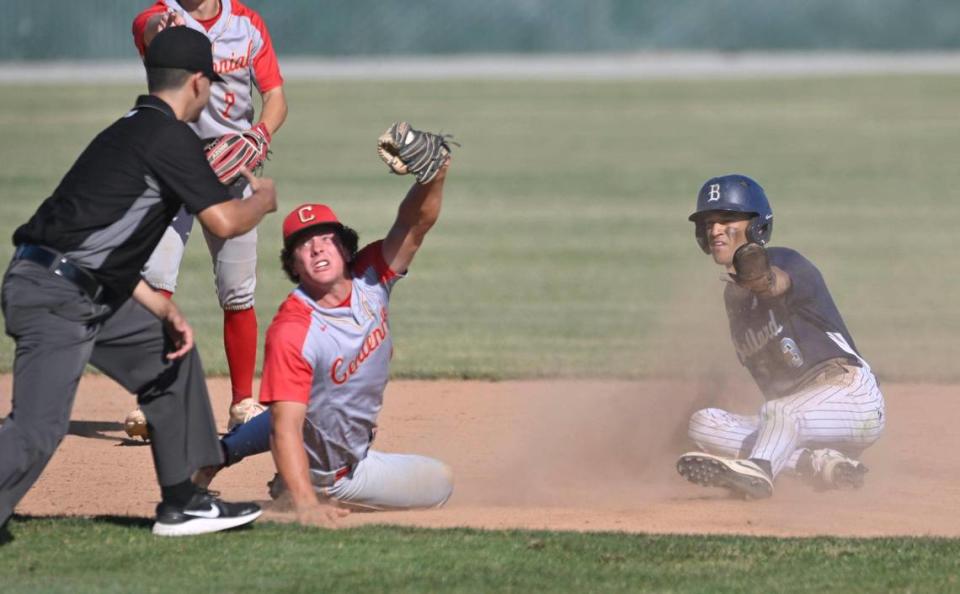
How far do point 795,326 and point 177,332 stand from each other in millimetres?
2846

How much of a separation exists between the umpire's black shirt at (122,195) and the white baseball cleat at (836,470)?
2.96 meters

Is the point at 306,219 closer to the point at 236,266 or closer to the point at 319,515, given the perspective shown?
the point at 319,515

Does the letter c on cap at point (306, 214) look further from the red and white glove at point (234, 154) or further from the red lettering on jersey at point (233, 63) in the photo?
the red lettering on jersey at point (233, 63)

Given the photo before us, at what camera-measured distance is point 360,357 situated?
5.70 meters

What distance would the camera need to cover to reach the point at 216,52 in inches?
288

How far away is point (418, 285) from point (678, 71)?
2379cm

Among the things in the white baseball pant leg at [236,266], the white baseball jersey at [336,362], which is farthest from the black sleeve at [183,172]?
the white baseball pant leg at [236,266]

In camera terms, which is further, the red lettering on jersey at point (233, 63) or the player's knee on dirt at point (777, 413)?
the red lettering on jersey at point (233, 63)

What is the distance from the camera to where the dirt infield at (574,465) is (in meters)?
5.96

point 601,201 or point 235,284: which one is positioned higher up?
point 235,284

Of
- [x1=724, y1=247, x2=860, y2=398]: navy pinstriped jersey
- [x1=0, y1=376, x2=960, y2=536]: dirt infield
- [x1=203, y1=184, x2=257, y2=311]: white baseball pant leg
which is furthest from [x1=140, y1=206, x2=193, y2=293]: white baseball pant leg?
[x1=724, y1=247, x2=860, y2=398]: navy pinstriped jersey

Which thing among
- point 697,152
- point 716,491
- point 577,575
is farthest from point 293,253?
point 697,152

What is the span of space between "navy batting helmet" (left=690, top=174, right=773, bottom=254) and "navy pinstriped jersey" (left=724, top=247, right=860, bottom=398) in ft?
0.35

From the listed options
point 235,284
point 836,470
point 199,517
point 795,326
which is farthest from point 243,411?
point 836,470
